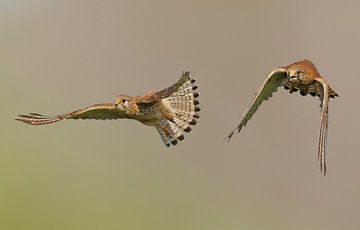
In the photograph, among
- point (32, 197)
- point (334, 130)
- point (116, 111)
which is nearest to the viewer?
point (116, 111)

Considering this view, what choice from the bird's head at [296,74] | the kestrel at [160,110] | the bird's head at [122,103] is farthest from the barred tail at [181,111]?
the bird's head at [296,74]

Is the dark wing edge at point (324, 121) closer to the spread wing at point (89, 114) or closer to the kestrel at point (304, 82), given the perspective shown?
the kestrel at point (304, 82)

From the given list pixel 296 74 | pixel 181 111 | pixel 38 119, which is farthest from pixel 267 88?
pixel 38 119

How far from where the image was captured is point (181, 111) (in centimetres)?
194

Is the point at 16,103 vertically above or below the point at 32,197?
above

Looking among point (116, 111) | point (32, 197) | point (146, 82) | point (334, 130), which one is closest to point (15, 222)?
point (32, 197)

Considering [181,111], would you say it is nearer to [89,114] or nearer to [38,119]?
[89,114]

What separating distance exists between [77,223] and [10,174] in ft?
1.12

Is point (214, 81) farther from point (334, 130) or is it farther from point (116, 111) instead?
point (116, 111)

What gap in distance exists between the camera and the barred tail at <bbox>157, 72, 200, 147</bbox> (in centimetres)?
191

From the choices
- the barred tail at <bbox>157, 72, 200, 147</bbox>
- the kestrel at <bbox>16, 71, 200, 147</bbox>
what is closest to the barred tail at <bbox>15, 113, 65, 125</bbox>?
the kestrel at <bbox>16, 71, 200, 147</bbox>

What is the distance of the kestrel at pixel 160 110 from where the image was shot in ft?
6.03

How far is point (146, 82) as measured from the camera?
2.42 meters

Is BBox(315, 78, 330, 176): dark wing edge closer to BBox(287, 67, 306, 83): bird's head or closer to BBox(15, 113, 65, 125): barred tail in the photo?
BBox(287, 67, 306, 83): bird's head
